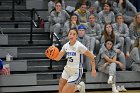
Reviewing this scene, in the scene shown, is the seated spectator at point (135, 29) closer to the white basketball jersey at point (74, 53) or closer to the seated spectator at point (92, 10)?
the seated spectator at point (92, 10)

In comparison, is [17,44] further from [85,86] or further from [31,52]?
[85,86]

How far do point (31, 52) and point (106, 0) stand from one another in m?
2.97

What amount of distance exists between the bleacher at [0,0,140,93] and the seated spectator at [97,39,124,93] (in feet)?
0.75

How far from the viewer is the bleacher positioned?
8.95 m

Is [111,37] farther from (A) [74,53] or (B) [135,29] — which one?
(A) [74,53]

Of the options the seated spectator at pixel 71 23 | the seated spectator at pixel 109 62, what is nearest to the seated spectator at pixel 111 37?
the seated spectator at pixel 109 62

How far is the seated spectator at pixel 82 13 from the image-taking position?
10211 millimetres

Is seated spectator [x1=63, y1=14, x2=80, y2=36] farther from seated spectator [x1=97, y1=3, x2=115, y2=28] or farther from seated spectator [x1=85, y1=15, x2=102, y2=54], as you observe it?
seated spectator [x1=97, y1=3, x2=115, y2=28]

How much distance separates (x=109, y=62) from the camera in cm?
917

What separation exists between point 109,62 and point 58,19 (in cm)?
195

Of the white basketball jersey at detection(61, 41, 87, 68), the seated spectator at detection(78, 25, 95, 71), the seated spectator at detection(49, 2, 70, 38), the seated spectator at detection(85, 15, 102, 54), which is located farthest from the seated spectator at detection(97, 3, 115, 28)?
the white basketball jersey at detection(61, 41, 87, 68)

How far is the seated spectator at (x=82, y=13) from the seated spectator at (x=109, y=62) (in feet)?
4.15

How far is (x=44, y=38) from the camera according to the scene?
1046 cm

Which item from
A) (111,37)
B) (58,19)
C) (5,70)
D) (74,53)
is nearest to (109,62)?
(111,37)
